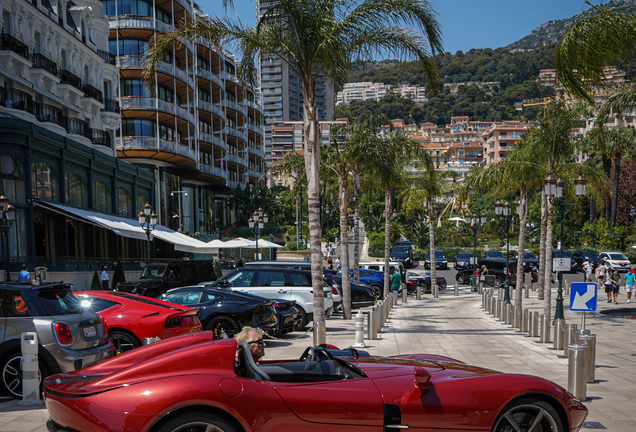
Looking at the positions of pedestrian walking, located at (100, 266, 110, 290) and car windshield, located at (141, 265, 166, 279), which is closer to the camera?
car windshield, located at (141, 265, 166, 279)

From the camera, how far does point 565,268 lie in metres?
16.6

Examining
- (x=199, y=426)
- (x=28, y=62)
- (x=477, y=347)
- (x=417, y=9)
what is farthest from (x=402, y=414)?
(x=28, y=62)

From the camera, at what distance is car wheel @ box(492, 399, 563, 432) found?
4.55 meters

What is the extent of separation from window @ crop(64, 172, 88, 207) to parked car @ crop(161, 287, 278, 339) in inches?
796

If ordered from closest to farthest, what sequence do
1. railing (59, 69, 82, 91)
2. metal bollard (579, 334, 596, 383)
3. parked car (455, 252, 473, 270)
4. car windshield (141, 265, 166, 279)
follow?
metal bollard (579, 334, 596, 383) < car windshield (141, 265, 166, 279) < railing (59, 69, 82, 91) < parked car (455, 252, 473, 270)

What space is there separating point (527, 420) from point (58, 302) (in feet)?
19.9

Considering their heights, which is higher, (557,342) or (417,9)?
(417,9)

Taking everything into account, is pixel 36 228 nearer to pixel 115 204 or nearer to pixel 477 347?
pixel 115 204

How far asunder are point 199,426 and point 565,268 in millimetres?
14892

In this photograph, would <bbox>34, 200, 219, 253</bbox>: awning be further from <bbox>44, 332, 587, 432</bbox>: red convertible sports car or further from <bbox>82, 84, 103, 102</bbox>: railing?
<bbox>44, 332, 587, 432</bbox>: red convertible sports car

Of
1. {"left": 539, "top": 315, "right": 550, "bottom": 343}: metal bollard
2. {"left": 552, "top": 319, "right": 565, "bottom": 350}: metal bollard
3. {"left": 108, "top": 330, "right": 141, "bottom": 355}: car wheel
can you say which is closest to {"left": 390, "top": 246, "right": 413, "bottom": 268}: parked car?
{"left": 539, "top": 315, "right": 550, "bottom": 343}: metal bollard

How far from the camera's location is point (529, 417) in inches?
185

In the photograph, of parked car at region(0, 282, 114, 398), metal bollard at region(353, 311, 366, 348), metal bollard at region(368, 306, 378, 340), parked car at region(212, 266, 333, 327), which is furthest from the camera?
parked car at region(212, 266, 333, 327)

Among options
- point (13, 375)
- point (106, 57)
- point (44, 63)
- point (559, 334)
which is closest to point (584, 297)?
point (559, 334)
